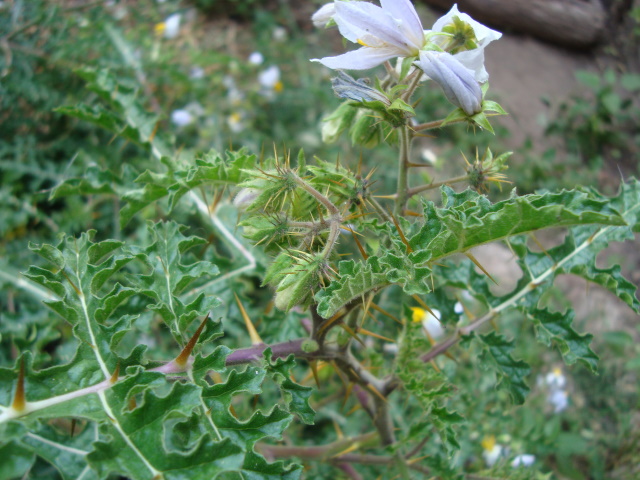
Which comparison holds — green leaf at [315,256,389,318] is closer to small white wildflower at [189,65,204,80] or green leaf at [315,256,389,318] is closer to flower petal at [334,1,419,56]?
flower petal at [334,1,419,56]

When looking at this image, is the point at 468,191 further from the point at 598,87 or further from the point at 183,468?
the point at 598,87

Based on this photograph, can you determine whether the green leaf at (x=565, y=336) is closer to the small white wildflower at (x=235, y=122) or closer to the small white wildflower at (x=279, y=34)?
the small white wildflower at (x=235, y=122)

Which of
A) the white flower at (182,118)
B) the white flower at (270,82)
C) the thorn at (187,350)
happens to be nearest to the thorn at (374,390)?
the thorn at (187,350)

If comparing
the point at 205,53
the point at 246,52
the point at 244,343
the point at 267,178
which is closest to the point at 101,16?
the point at 205,53

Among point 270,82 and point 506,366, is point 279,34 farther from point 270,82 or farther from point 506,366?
point 506,366

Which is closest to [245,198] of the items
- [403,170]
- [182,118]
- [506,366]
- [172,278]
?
[172,278]

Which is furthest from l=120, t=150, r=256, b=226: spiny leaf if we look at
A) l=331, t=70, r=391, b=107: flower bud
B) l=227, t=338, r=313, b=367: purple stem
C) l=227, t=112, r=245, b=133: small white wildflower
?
l=227, t=112, r=245, b=133: small white wildflower

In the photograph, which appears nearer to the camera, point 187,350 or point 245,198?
point 187,350
